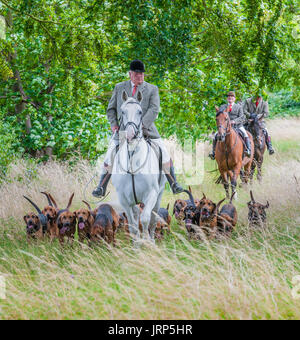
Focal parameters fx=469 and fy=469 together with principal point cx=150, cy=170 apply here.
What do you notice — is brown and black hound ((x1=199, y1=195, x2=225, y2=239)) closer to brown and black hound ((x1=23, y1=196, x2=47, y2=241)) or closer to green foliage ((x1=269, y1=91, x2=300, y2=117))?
brown and black hound ((x1=23, y1=196, x2=47, y2=241))

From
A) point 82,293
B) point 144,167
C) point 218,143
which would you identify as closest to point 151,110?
point 144,167

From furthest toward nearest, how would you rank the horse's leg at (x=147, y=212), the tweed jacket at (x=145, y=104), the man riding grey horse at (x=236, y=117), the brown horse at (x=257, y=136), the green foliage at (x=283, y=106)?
the green foliage at (x=283, y=106) < the brown horse at (x=257, y=136) < the man riding grey horse at (x=236, y=117) < the tweed jacket at (x=145, y=104) < the horse's leg at (x=147, y=212)

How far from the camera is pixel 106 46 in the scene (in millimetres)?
8828

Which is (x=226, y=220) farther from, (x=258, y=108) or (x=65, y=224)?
Answer: (x=258, y=108)

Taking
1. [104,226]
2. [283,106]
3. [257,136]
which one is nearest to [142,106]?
[104,226]

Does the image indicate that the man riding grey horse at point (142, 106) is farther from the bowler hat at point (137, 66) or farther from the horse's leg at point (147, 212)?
the horse's leg at point (147, 212)

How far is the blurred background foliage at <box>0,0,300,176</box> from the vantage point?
8053mm

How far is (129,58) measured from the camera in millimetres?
11891

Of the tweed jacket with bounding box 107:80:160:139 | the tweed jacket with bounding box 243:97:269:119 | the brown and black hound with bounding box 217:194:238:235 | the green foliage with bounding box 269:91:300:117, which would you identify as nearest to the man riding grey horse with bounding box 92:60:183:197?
the tweed jacket with bounding box 107:80:160:139

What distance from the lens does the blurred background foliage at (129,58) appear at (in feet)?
26.4

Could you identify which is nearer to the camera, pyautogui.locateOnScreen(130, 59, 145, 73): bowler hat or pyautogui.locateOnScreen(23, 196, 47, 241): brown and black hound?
pyautogui.locateOnScreen(130, 59, 145, 73): bowler hat

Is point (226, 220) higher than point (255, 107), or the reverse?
point (255, 107)

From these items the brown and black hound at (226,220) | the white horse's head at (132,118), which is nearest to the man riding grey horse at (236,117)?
the brown and black hound at (226,220)

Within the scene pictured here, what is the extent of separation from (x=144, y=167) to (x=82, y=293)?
244cm
